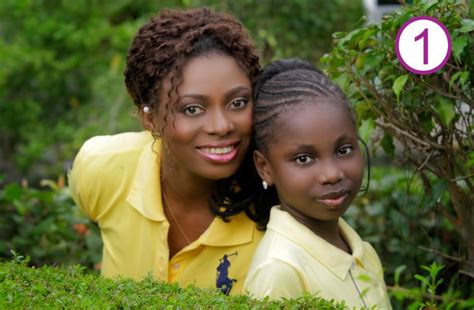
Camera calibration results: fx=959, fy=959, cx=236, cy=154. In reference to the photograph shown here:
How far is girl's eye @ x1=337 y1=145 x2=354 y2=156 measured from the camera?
3.12 metres

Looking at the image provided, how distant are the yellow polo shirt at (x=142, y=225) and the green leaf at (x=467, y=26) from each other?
3.65ft

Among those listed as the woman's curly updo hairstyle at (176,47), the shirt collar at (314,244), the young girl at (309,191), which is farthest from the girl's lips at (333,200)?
the woman's curly updo hairstyle at (176,47)

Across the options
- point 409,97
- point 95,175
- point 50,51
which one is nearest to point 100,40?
point 50,51

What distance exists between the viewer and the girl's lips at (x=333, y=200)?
310 centimetres

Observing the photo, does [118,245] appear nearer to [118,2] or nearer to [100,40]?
[100,40]

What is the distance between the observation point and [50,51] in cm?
980

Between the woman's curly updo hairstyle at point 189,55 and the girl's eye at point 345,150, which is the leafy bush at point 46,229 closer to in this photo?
the woman's curly updo hairstyle at point 189,55

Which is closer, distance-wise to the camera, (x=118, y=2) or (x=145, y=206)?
(x=145, y=206)

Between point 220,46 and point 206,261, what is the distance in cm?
82

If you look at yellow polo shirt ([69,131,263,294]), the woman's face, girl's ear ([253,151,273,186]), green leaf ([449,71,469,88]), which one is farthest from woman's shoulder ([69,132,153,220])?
green leaf ([449,71,469,88])

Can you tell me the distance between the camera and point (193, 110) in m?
3.36

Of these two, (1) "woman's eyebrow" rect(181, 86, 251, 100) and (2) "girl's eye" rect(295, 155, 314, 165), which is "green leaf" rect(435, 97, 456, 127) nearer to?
(2) "girl's eye" rect(295, 155, 314, 165)

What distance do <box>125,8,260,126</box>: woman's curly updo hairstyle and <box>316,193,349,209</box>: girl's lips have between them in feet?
1.99

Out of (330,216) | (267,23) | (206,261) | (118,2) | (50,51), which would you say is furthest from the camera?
Result: (118,2)
